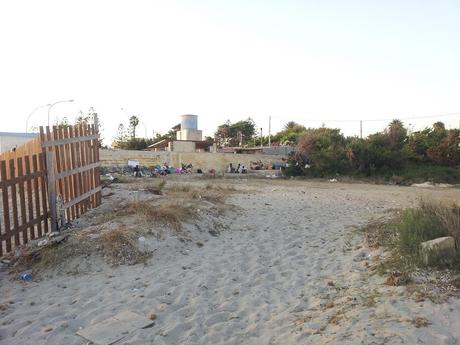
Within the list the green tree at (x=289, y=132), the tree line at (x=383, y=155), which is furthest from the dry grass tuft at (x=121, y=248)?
the green tree at (x=289, y=132)

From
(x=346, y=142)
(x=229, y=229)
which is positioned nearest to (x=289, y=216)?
(x=229, y=229)

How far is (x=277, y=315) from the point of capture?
4.50 metres

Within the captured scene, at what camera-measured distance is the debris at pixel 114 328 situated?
13.0ft

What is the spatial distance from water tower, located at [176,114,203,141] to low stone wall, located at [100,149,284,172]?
2708 cm

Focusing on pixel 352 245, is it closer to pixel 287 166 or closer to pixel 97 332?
pixel 97 332

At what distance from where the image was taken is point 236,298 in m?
5.05

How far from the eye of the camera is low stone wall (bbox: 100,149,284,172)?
31594mm

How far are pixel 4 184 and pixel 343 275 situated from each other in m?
5.07

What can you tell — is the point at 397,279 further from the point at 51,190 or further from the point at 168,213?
the point at 51,190

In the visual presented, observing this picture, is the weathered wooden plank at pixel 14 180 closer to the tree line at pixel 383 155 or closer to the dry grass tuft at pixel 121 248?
the dry grass tuft at pixel 121 248

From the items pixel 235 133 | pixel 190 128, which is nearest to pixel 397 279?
pixel 190 128

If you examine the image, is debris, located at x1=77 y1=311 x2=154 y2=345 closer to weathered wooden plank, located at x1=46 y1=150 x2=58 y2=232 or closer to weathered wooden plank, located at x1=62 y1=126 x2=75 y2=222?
weathered wooden plank, located at x1=46 y1=150 x2=58 y2=232

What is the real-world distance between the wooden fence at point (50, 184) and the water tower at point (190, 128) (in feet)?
170

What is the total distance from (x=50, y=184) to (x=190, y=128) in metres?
56.0
